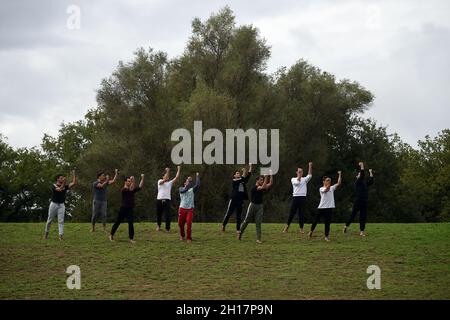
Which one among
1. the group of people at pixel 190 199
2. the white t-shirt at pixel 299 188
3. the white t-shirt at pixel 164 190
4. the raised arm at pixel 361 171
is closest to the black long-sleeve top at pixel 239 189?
the group of people at pixel 190 199

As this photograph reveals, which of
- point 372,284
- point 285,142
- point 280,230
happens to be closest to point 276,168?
point 285,142

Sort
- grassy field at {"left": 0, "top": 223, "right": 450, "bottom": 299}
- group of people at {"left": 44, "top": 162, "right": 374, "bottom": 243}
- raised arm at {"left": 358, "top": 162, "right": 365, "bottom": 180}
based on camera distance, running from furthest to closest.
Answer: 1. raised arm at {"left": 358, "top": 162, "right": 365, "bottom": 180}
2. group of people at {"left": 44, "top": 162, "right": 374, "bottom": 243}
3. grassy field at {"left": 0, "top": 223, "right": 450, "bottom": 299}

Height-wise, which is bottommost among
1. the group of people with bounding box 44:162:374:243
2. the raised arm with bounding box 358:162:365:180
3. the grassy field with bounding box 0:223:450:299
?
the grassy field with bounding box 0:223:450:299

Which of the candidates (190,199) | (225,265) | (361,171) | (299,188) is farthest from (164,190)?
(361,171)

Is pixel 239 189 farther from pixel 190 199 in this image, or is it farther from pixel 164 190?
pixel 164 190

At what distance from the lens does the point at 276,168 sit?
54719 millimetres

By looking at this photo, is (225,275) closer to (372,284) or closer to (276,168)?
(372,284)

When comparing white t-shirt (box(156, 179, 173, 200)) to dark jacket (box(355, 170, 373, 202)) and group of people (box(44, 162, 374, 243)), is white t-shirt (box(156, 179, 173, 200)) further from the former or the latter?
dark jacket (box(355, 170, 373, 202))

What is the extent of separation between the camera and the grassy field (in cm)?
1919

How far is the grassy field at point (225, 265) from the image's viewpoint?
63.0ft

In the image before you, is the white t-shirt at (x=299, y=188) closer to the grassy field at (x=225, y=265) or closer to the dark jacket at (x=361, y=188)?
the grassy field at (x=225, y=265)

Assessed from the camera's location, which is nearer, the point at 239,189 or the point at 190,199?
the point at 190,199

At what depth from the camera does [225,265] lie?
22.2 meters

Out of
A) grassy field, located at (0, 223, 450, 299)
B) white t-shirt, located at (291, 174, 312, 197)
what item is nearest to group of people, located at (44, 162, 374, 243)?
white t-shirt, located at (291, 174, 312, 197)
